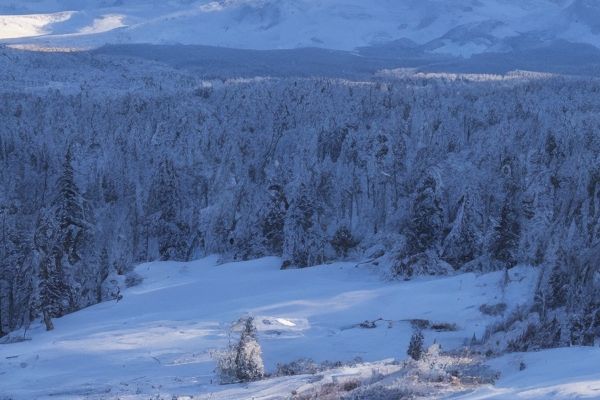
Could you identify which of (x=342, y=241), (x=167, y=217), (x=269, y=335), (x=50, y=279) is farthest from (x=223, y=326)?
(x=167, y=217)

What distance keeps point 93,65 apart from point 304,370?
132339 millimetres

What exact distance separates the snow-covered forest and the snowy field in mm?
1897

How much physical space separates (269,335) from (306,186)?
51.4ft

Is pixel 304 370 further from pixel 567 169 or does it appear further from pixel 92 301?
pixel 567 169

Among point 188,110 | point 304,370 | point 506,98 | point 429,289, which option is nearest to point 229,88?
point 188,110

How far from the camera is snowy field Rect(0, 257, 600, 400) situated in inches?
471

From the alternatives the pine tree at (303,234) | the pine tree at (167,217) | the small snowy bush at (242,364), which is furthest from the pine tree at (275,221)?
the small snowy bush at (242,364)

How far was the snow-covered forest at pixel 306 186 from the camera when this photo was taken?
24281mm

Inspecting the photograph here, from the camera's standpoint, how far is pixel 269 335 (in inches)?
657

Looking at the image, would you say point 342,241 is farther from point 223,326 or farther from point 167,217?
point 223,326

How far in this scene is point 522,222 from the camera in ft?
90.3

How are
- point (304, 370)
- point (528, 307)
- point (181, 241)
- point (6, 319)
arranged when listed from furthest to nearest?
point (181, 241)
point (6, 319)
point (528, 307)
point (304, 370)

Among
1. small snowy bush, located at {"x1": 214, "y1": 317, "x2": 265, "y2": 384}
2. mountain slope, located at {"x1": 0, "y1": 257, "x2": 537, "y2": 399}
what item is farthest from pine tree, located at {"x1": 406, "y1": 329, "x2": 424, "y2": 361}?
small snowy bush, located at {"x1": 214, "y1": 317, "x2": 265, "y2": 384}

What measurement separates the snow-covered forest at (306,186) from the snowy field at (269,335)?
1.90 m
